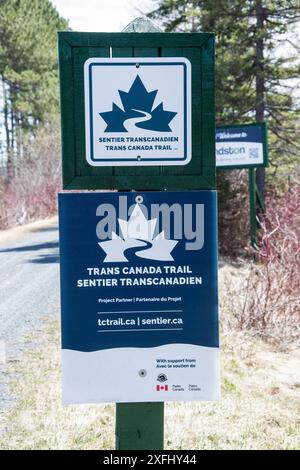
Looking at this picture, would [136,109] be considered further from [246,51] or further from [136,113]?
[246,51]

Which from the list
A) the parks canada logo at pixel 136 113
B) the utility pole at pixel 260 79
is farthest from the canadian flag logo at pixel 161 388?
the utility pole at pixel 260 79

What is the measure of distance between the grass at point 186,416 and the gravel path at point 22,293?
0.26m

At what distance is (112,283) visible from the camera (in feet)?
7.87

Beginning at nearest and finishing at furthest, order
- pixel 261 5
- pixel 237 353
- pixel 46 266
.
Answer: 1. pixel 237 353
2. pixel 46 266
3. pixel 261 5

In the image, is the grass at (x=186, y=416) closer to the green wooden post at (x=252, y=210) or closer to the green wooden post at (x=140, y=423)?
the green wooden post at (x=140, y=423)

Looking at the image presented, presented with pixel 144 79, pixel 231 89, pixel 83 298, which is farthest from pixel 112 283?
pixel 231 89

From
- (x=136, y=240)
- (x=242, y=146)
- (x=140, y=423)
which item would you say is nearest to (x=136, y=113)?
(x=136, y=240)

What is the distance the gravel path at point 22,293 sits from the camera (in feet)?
18.4

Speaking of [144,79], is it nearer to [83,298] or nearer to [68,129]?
[68,129]

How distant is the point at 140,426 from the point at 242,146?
10457mm

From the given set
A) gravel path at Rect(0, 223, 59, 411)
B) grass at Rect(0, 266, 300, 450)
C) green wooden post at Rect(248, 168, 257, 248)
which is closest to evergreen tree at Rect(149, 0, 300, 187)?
green wooden post at Rect(248, 168, 257, 248)

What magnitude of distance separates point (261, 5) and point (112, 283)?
1410 centimetres

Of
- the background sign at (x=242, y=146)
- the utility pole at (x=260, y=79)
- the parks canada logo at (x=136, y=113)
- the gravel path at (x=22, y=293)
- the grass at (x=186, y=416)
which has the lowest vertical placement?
the grass at (x=186, y=416)

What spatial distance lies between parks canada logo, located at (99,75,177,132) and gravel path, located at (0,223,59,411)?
273cm
